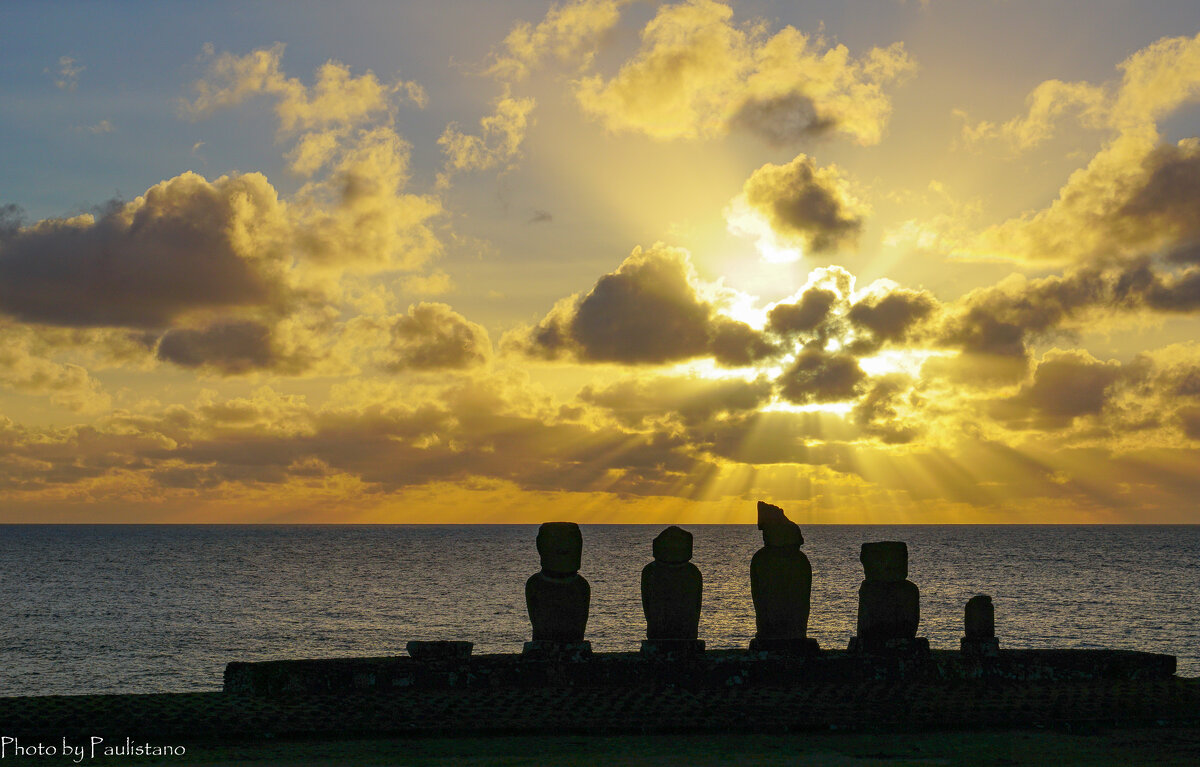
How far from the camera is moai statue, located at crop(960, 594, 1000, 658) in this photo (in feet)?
61.4

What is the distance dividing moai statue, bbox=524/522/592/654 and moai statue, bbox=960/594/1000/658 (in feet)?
22.3

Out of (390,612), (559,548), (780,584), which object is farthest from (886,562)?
(390,612)

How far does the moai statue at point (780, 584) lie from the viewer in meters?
19.0

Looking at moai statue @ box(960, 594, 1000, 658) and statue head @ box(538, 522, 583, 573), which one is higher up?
statue head @ box(538, 522, 583, 573)

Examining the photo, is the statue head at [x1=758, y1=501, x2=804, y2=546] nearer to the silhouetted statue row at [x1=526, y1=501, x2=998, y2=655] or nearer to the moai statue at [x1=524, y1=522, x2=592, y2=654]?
the silhouetted statue row at [x1=526, y1=501, x2=998, y2=655]

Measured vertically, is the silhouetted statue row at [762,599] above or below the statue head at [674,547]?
below

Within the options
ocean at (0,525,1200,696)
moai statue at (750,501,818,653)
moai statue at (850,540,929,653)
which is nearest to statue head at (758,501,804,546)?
moai statue at (750,501,818,653)

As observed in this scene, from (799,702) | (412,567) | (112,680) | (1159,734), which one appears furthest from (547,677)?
(412,567)

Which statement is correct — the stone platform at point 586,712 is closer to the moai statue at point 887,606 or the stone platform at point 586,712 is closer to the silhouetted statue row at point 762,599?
the silhouetted statue row at point 762,599

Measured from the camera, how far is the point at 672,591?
18.8 m

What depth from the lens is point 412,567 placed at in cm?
12025

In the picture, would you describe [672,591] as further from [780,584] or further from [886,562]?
[886,562]

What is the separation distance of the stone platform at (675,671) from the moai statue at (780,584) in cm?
69

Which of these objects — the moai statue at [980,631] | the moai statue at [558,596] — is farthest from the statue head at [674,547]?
the moai statue at [980,631]
